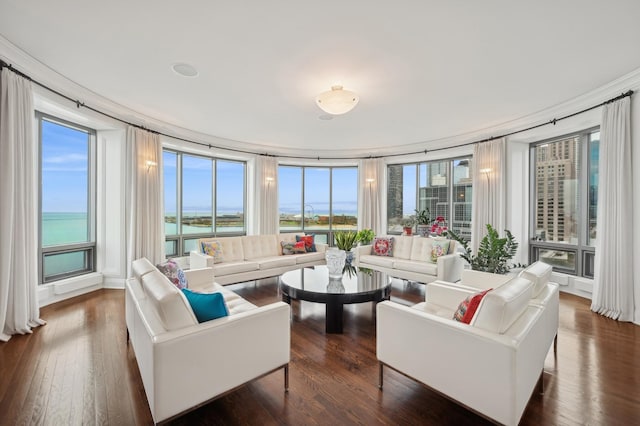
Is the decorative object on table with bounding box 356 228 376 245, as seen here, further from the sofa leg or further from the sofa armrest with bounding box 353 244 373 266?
the sofa leg

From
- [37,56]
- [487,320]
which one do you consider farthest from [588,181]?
[37,56]

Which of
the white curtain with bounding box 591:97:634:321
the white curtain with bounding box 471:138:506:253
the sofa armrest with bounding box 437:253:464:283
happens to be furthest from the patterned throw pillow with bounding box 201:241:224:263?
the white curtain with bounding box 591:97:634:321

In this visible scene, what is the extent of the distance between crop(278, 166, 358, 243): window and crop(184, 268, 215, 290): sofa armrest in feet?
13.9

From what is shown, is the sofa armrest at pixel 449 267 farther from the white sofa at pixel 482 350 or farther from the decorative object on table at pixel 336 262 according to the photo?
the white sofa at pixel 482 350

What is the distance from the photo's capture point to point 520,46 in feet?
8.64

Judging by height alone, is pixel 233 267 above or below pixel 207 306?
below

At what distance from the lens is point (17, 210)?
118 inches

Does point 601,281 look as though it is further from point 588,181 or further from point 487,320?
point 487,320

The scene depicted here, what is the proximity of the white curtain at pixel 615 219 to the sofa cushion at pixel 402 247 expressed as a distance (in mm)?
2574

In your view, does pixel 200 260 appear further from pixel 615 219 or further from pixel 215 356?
pixel 615 219

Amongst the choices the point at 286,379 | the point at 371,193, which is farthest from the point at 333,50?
the point at 371,193

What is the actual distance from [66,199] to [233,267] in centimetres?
273

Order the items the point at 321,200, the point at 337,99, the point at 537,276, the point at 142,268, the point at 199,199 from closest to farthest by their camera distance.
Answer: the point at 537,276 → the point at 142,268 → the point at 337,99 → the point at 199,199 → the point at 321,200

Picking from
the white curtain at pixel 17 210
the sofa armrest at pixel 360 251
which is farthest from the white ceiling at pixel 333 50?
the sofa armrest at pixel 360 251
